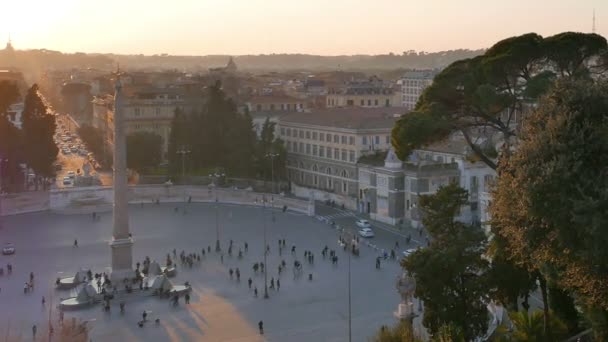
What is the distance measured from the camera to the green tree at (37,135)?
152ft

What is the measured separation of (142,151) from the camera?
52.1 metres

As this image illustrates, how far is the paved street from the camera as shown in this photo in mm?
23297

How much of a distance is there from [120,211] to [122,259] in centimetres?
171

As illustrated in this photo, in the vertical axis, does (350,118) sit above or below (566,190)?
below

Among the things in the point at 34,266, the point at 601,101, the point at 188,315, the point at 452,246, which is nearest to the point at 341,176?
the point at 34,266

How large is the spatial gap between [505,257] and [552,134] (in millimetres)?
4386

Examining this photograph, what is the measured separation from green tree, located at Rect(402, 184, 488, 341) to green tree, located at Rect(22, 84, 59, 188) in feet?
109

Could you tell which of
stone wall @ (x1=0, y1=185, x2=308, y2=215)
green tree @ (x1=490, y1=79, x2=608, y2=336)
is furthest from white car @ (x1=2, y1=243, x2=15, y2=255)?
green tree @ (x1=490, y1=79, x2=608, y2=336)

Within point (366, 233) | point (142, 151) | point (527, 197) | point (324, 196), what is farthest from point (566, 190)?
point (142, 151)

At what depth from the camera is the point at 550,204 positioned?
13.0 metres

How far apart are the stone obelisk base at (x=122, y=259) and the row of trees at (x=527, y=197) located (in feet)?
40.0

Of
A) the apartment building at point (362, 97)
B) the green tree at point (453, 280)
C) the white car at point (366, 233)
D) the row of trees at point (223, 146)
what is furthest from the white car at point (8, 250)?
the apartment building at point (362, 97)

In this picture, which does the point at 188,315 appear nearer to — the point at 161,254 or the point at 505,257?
the point at 161,254

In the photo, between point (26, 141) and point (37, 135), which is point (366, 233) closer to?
point (37, 135)
